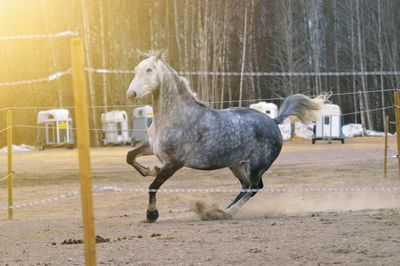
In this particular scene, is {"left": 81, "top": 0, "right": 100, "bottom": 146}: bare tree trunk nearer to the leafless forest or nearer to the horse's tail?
the leafless forest

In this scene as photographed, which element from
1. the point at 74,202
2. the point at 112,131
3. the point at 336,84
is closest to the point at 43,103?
the point at 112,131

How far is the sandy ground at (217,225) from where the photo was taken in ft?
20.9

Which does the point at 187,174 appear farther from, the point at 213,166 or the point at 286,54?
the point at 286,54

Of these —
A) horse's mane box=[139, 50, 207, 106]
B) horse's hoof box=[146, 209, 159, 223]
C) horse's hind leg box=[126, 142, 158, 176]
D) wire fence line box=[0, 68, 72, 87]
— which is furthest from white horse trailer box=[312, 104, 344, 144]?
horse's hoof box=[146, 209, 159, 223]

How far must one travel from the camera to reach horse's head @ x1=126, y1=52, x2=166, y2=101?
361 inches

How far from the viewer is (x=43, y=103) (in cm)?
3916

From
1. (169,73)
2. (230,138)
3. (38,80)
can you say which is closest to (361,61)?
(38,80)

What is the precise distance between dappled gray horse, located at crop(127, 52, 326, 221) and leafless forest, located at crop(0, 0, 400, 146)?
81.1 feet

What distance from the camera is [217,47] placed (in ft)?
143

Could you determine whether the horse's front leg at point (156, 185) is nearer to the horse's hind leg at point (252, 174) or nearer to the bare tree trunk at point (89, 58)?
the horse's hind leg at point (252, 174)

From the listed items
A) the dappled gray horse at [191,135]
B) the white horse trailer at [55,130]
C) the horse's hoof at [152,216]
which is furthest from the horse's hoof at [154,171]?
the white horse trailer at [55,130]

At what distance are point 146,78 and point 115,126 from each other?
23853mm

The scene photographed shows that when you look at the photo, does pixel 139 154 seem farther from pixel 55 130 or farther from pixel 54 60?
pixel 54 60

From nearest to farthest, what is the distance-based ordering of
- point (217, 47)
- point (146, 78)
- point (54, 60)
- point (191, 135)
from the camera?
point (146, 78) → point (191, 135) → point (54, 60) → point (217, 47)
